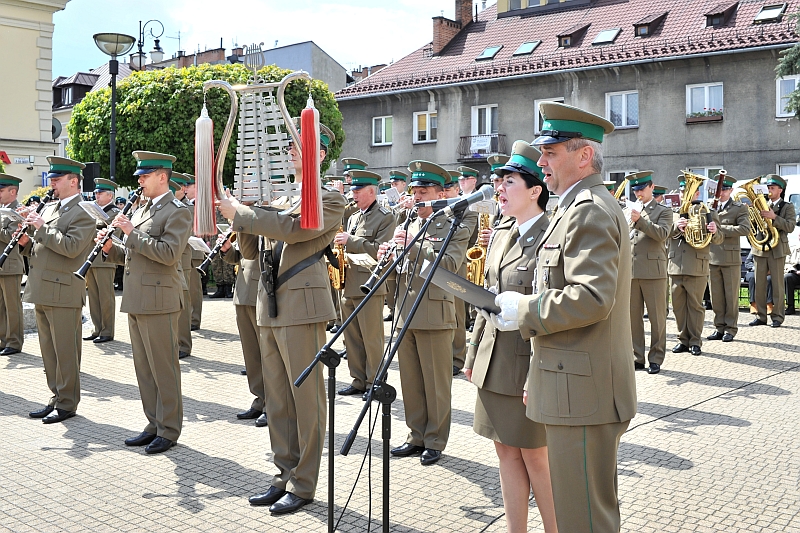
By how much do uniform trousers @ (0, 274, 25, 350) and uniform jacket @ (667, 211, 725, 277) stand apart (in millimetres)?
8656

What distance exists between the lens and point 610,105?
28.6m

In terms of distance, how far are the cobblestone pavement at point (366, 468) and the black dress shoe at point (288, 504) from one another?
0.06 m

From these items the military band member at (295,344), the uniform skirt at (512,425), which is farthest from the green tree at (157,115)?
the uniform skirt at (512,425)

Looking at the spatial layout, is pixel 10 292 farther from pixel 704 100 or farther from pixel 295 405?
pixel 704 100

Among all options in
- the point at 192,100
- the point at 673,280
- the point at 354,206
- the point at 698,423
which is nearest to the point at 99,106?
the point at 192,100

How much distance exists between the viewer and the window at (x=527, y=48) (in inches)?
1236

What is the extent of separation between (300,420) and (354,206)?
5152mm

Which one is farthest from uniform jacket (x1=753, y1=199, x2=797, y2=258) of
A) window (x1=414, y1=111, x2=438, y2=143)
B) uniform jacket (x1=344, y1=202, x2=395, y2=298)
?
window (x1=414, y1=111, x2=438, y2=143)

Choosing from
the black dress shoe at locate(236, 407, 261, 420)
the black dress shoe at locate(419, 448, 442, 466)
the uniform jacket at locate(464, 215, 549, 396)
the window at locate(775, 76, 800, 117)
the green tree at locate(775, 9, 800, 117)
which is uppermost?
the window at locate(775, 76, 800, 117)

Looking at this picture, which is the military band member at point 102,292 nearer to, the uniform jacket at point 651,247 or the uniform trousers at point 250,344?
the uniform trousers at point 250,344

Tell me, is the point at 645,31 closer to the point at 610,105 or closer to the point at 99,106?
the point at 610,105

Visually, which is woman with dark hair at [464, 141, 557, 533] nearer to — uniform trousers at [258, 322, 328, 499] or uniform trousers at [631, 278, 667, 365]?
uniform trousers at [258, 322, 328, 499]

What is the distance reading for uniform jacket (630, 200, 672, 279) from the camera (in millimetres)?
9844

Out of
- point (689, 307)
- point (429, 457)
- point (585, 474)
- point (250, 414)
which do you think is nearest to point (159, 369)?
point (250, 414)
